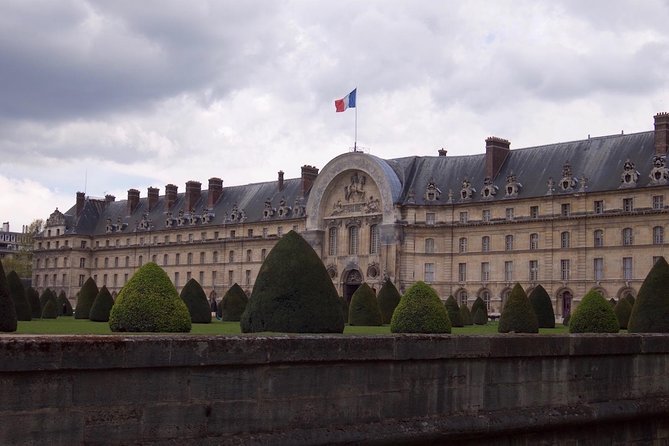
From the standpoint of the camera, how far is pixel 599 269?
56.4 m

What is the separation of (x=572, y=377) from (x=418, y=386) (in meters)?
3.39

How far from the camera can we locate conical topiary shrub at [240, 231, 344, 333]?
1759 centimetres

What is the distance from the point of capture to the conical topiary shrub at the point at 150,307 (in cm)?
1873

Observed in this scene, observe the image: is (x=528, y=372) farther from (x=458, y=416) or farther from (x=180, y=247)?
(x=180, y=247)

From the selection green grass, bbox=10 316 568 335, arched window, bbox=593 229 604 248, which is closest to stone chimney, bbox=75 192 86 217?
arched window, bbox=593 229 604 248

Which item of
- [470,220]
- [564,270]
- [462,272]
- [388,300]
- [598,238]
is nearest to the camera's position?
[388,300]

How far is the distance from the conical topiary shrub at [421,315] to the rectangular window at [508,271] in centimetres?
3770

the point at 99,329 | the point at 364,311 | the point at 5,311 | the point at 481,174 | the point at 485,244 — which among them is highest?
the point at 481,174

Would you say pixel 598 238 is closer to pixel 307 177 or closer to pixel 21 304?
pixel 307 177

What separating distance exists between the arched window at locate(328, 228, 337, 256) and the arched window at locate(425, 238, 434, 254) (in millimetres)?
7832

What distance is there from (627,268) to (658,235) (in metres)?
2.80

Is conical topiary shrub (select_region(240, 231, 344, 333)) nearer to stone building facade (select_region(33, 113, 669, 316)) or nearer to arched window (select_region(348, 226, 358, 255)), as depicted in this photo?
stone building facade (select_region(33, 113, 669, 316))

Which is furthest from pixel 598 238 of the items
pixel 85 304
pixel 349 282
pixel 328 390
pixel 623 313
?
pixel 328 390

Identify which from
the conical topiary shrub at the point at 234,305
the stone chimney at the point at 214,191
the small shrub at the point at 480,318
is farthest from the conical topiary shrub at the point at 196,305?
the stone chimney at the point at 214,191
